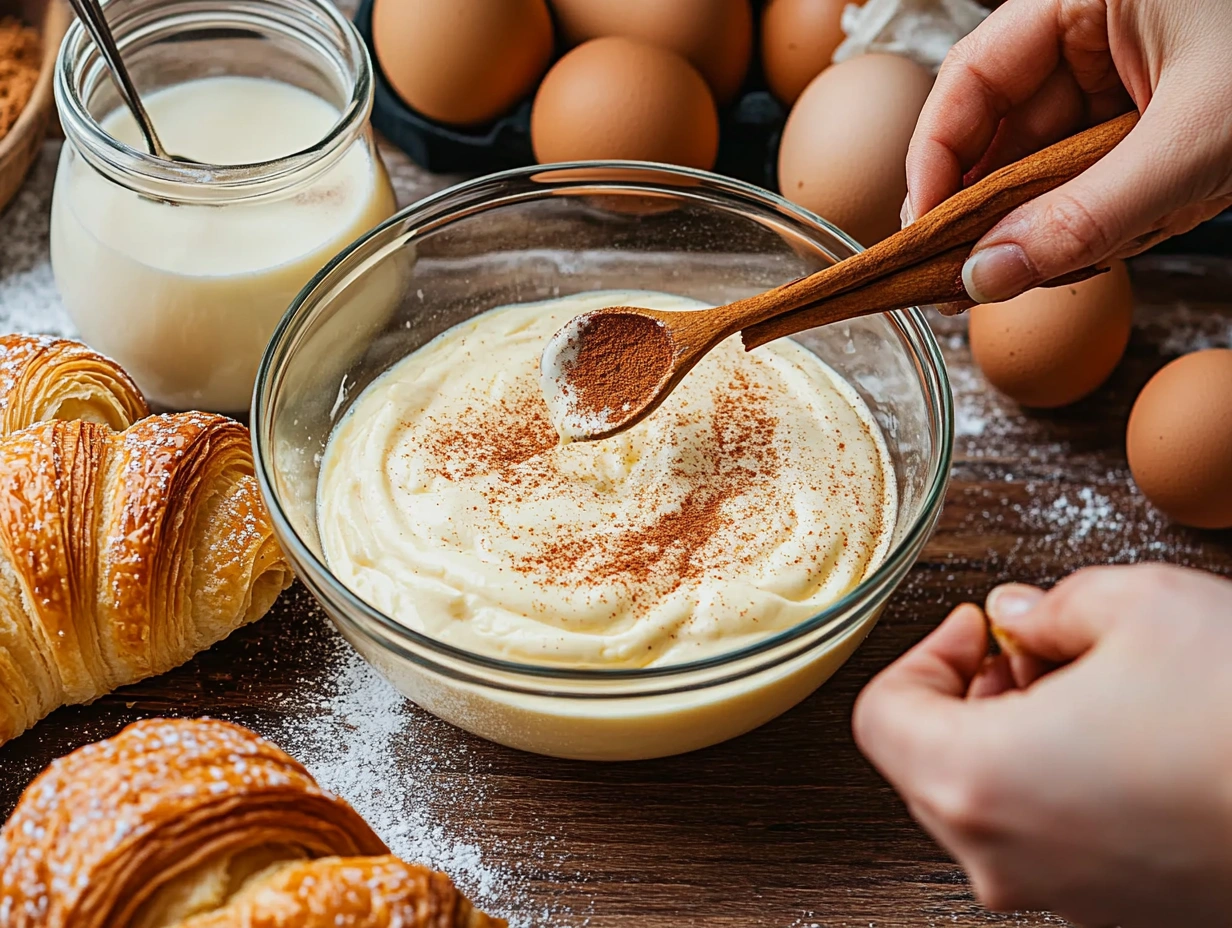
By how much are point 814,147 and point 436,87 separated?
742 millimetres

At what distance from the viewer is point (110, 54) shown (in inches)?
74.9

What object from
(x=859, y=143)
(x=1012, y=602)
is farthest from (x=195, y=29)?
(x=1012, y=602)

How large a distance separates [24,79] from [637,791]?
6.39ft

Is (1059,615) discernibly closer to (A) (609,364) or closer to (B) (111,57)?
(A) (609,364)

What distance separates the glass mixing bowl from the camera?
57.4 inches

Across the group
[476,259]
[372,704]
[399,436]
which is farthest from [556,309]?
[372,704]

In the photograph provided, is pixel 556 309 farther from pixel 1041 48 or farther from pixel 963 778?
pixel 963 778

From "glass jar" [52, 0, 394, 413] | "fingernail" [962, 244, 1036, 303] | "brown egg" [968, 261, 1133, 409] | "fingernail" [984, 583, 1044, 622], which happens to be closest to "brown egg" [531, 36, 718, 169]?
"glass jar" [52, 0, 394, 413]

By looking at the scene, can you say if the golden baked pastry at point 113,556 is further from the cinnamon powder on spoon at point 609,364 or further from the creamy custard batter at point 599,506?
the cinnamon powder on spoon at point 609,364

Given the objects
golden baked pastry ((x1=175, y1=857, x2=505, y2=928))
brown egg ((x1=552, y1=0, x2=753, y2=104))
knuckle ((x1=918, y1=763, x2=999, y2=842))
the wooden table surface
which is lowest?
the wooden table surface

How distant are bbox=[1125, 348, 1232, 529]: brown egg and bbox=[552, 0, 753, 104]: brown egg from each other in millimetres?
1034

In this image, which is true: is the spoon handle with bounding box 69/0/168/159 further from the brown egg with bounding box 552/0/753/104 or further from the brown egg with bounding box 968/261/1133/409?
the brown egg with bounding box 968/261/1133/409

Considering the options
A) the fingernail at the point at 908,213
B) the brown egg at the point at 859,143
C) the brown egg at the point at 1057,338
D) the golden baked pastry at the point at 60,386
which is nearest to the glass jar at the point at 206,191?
the golden baked pastry at the point at 60,386

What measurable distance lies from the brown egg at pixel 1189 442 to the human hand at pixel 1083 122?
28 centimetres
